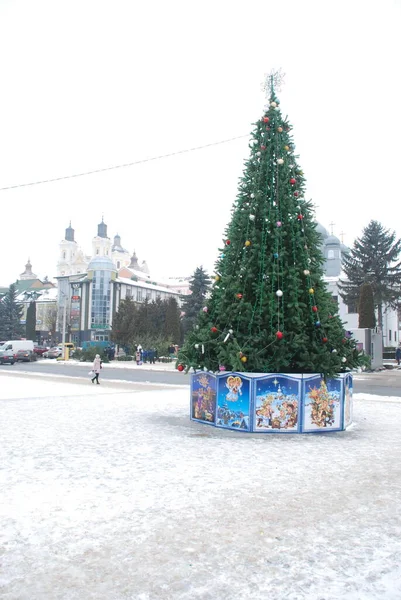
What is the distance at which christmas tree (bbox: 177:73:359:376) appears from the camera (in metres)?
9.72

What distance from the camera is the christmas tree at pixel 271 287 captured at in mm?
9719

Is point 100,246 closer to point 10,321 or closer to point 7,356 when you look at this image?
point 10,321

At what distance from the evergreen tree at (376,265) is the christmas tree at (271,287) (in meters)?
42.7

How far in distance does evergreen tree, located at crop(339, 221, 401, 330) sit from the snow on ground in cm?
Answer: 4452

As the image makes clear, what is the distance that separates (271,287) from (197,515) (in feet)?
19.1

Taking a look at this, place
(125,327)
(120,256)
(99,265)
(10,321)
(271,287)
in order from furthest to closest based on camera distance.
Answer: (120,256) < (99,265) < (10,321) < (125,327) < (271,287)

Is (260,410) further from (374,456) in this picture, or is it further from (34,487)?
(34,487)

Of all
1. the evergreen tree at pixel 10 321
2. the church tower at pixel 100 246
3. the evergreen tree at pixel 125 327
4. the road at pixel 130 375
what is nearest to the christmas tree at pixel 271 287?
the road at pixel 130 375

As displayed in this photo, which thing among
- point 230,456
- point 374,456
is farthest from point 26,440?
point 374,456

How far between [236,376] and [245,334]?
2.89ft

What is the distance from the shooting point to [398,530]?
4.57 meters

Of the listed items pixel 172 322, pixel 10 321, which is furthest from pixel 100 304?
pixel 172 322

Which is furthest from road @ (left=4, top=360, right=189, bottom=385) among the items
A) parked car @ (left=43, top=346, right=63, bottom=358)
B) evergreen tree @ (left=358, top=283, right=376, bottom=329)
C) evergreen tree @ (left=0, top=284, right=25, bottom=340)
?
evergreen tree @ (left=0, top=284, right=25, bottom=340)

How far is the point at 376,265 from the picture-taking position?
169ft
